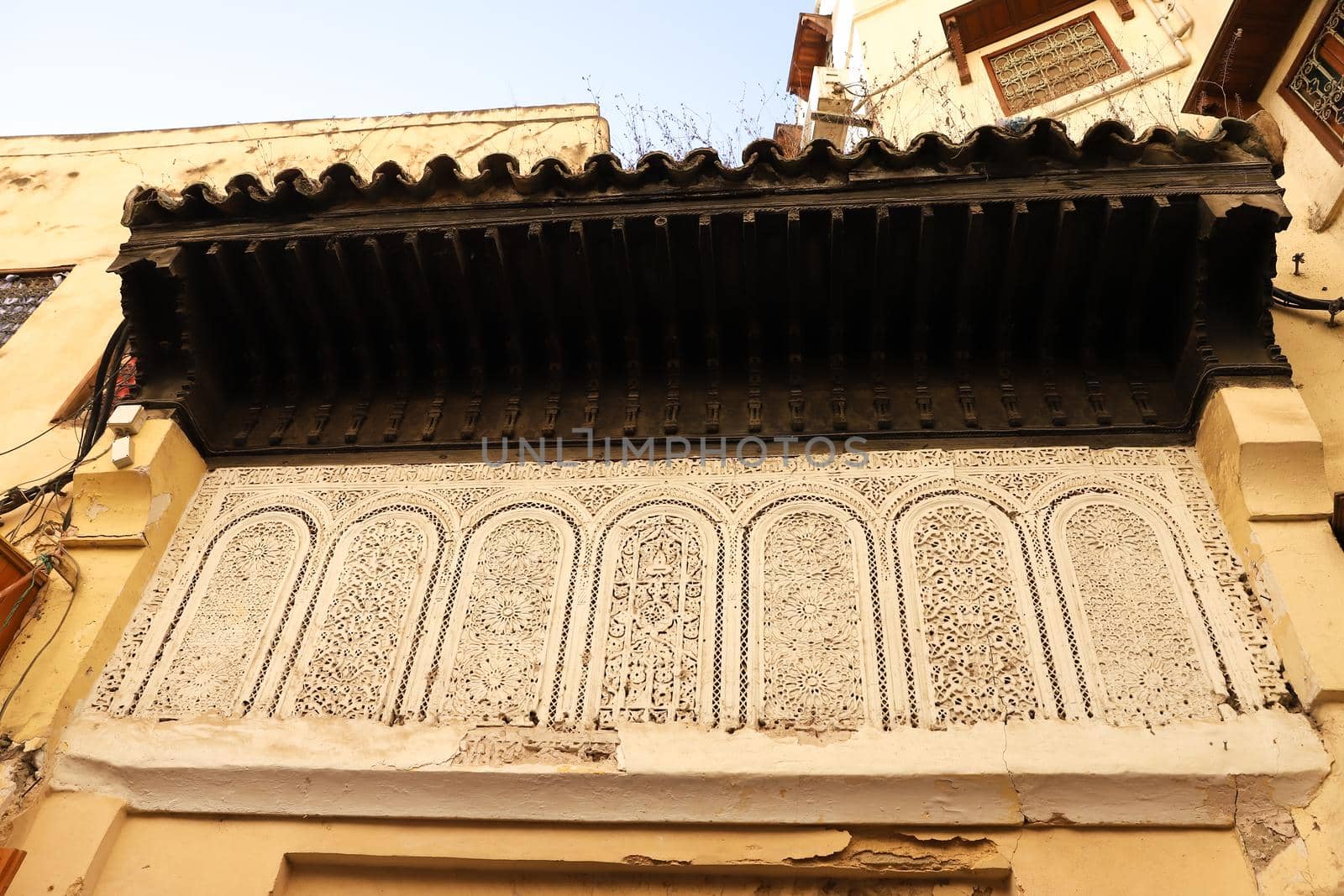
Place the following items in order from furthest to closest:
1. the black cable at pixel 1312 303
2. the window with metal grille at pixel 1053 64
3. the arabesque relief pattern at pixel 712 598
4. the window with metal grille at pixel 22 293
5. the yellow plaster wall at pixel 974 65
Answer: the window with metal grille at pixel 1053 64
the yellow plaster wall at pixel 974 65
the window with metal grille at pixel 22 293
the black cable at pixel 1312 303
the arabesque relief pattern at pixel 712 598

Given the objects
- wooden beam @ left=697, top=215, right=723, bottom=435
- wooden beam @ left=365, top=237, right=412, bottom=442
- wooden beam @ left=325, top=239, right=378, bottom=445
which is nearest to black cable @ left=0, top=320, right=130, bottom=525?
wooden beam @ left=325, top=239, right=378, bottom=445

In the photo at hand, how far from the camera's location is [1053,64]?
732 centimetres

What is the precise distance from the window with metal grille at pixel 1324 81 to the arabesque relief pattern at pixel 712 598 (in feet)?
6.28

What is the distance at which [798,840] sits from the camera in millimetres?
3049

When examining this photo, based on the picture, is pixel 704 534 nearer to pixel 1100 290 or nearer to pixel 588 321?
pixel 588 321

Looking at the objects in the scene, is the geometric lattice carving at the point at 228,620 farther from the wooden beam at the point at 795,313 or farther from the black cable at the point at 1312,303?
the black cable at the point at 1312,303

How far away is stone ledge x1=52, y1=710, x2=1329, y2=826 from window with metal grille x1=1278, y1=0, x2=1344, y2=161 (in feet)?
9.57

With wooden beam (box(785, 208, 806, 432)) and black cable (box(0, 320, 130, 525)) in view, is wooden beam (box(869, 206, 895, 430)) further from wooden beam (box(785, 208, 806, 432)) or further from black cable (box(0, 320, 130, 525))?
black cable (box(0, 320, 130, 525))

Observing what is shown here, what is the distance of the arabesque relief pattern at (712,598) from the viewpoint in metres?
3.32

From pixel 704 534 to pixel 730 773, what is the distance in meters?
0.99

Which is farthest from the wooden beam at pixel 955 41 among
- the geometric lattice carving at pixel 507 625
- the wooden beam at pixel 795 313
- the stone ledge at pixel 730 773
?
the stone ledge at pixel 730 773

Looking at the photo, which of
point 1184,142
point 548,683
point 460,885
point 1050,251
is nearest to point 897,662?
point 548,683

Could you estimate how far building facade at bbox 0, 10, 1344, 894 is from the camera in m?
3.09

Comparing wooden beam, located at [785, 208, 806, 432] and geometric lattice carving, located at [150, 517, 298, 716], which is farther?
wooden beam, located at [785, 208, 806, 432]
